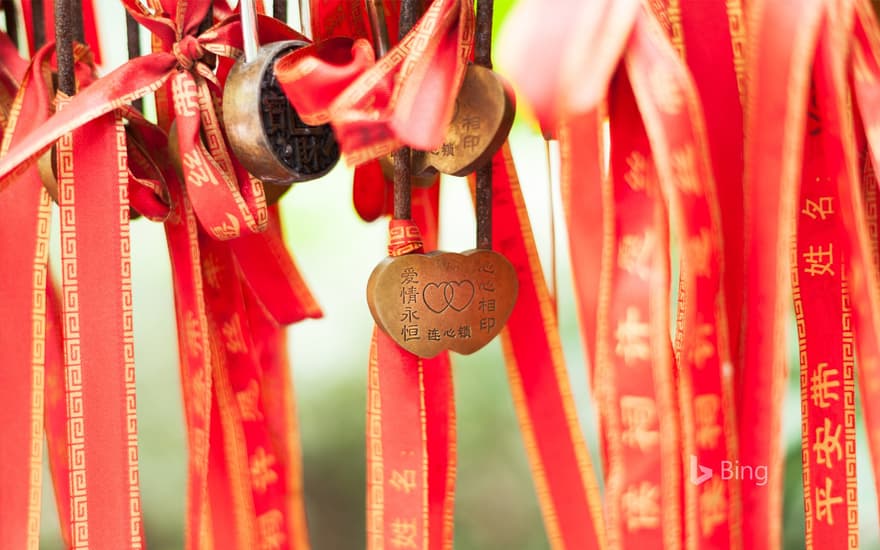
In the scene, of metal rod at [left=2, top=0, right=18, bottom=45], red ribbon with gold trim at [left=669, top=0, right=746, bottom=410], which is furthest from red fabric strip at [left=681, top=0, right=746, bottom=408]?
metal rod at [left=2, top=0, right=18, bottom=45]

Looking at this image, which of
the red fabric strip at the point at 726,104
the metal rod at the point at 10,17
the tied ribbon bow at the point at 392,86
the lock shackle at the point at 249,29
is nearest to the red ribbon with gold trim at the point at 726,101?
the red fabric strip at the point at 726,104

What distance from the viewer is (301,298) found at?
0.62 meters

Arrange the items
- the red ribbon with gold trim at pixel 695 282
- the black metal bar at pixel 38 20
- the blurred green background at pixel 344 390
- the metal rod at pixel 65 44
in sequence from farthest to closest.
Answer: the blurred green background at pixel 344 390 < the black metal bar at pixel 38 20 < the metal rod at pixel 65 44 < the red ribbon with gold trim at pixel 695 282

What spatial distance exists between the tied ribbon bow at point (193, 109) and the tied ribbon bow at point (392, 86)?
0.06m

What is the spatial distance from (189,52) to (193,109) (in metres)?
0.03

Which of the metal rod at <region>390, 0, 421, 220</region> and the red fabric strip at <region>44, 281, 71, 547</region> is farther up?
the metal rod at <region>390, 0, 421, 220</region>

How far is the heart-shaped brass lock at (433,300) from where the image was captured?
1.57 ft

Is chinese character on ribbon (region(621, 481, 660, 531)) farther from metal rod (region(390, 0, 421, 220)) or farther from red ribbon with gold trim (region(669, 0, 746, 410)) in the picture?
metal rod (region(390, 0, 421, 220))

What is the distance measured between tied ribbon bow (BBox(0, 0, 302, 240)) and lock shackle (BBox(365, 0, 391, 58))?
0.05m

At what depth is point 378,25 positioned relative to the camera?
1.69 ft

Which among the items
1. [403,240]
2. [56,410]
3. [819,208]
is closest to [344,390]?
[56,410]

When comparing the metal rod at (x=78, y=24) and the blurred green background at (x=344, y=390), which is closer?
the metal rod at (x=78, y=24)

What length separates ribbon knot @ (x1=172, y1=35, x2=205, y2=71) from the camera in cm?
51

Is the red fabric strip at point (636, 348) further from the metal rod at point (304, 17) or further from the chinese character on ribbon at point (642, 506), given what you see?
the metal rod at point (304, 17)
